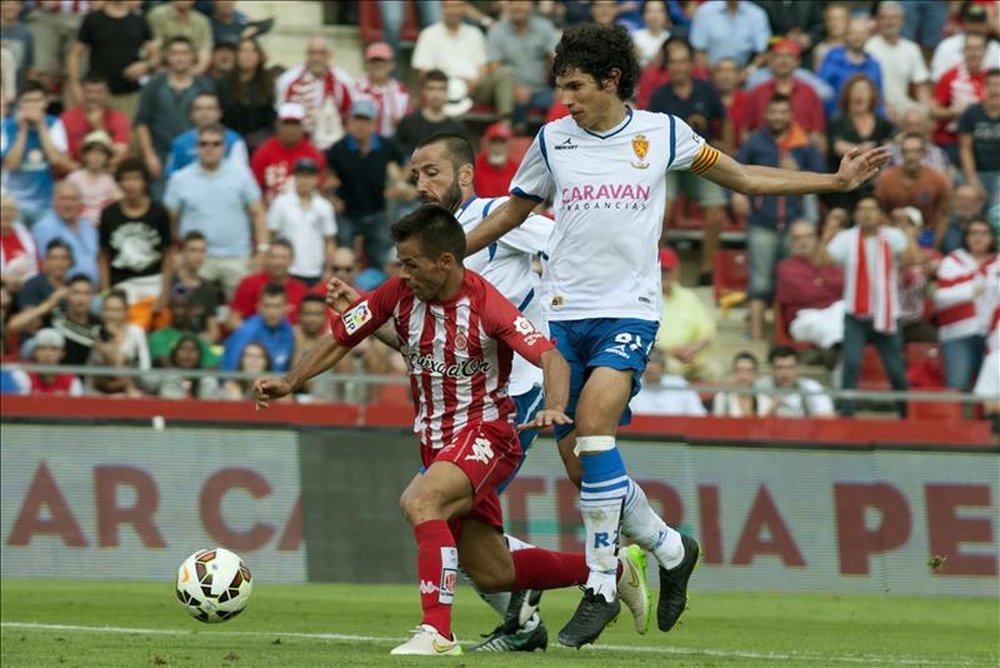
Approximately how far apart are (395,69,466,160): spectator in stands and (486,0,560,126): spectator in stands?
3.96 feet

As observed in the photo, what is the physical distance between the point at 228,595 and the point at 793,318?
10.7 meters

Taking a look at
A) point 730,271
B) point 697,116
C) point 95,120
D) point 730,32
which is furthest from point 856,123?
point 95,120

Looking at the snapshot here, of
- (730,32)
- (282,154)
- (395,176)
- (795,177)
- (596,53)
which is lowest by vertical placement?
(395,176)

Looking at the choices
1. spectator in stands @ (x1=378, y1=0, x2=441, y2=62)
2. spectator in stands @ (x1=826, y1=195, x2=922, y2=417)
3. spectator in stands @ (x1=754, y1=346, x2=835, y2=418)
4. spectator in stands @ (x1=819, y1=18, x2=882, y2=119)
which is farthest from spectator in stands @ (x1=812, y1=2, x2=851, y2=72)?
spectator in stands @ (x1=754, y1=346, x2=835, y2=418)

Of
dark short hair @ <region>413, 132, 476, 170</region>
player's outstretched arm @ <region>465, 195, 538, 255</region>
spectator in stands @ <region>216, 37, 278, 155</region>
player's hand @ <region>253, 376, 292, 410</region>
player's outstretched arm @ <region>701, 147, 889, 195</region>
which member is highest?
dark short hair @ <region>413, 132, 476, 170</region>

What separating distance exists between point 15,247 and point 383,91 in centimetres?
437

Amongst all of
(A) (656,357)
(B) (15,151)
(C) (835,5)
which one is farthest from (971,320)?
(B) (15,151)

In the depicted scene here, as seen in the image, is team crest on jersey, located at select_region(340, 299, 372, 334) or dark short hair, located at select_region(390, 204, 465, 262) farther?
team crest on jersey, located at select_region(340, 299, 372, 334)

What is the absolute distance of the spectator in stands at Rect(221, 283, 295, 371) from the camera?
1800 centimetres

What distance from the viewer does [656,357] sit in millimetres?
18938

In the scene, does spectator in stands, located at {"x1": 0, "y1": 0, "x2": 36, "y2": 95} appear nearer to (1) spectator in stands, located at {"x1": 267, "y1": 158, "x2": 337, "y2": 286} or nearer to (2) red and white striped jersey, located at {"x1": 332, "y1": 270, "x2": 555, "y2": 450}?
(1) spectator in stands, located at {"x1": 267, "y1": 158, "x2": 337, "y2": 286}

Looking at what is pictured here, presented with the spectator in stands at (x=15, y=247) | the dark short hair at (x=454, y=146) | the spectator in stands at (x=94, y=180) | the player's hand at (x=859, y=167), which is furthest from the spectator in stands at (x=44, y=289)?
the player's hand at (x=859, y=167)

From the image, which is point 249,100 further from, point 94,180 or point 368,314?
point 368,314

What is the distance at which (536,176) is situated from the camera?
10516mm
